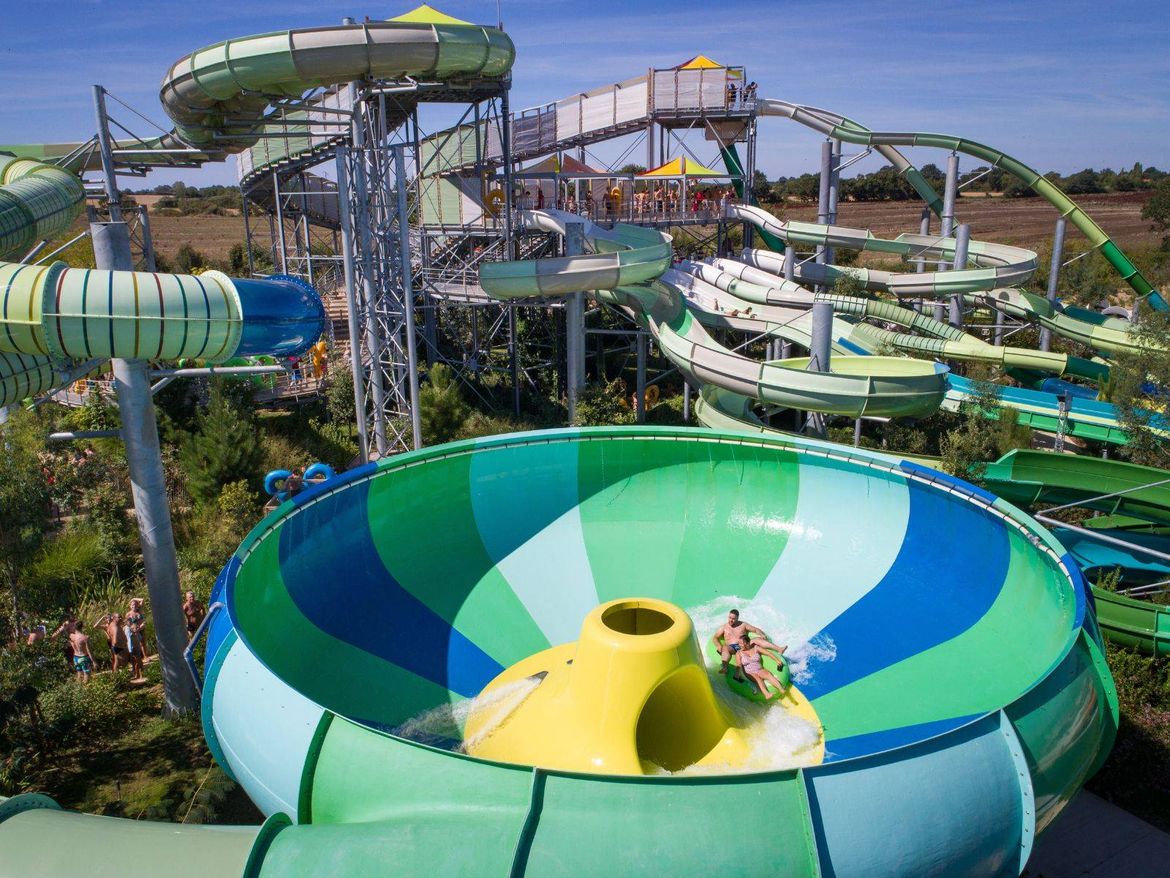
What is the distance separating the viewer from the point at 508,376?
19766 mm

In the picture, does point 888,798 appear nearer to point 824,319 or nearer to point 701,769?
point 701,769

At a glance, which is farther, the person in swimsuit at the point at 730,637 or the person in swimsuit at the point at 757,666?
the person in swimsuit at the point at 730,637

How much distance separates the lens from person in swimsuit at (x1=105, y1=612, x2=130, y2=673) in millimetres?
8578

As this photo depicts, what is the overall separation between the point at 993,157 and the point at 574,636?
17997 millimetres

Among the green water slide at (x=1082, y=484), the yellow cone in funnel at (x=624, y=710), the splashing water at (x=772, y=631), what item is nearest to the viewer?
the yellow cone in funnel at (x=624, y=710)

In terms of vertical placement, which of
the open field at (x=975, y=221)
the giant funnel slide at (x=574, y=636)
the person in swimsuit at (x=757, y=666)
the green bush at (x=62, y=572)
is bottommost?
the green bush at (x=62, y=572)

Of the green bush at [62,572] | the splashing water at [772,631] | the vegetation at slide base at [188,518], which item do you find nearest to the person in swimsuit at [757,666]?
the splashing water at [772,631]

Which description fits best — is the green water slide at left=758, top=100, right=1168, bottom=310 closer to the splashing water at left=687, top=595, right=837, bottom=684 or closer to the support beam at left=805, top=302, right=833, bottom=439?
the support beam at left=805, top=302, right=833, bottom=439

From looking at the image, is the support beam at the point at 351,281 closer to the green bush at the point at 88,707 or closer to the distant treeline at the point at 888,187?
the green bush at the point at 88,707

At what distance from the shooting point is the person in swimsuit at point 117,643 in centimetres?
858

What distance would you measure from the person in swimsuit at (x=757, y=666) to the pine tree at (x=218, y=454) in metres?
8.85

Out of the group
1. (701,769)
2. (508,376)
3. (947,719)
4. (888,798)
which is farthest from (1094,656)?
(508,376)

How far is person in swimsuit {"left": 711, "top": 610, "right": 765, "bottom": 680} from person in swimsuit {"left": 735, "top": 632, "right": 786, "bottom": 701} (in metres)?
0.05

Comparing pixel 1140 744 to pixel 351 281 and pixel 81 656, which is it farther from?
pixel 351 281
